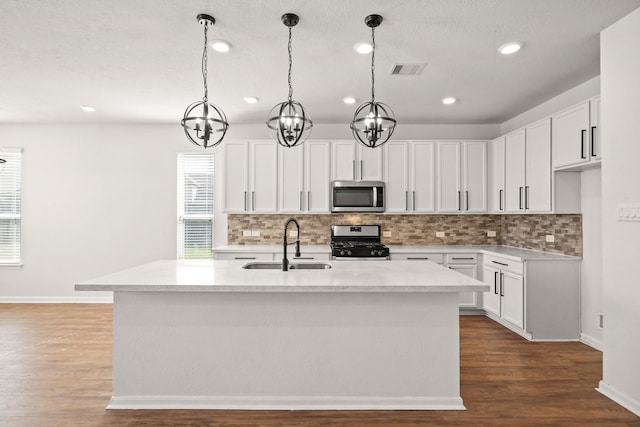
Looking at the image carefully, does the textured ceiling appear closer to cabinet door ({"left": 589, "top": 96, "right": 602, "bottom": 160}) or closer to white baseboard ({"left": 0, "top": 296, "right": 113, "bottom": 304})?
cabinet door ({"left": 589, "top": 96, "right": 602, "bottom": 160})

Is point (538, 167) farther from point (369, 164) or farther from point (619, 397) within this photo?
point (619, 397)

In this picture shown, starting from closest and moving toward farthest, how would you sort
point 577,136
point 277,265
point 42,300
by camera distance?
point 277,265, point 577,136, point 42,300

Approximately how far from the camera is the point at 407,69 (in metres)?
3.48

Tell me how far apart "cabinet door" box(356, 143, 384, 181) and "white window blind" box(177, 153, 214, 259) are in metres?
2.28

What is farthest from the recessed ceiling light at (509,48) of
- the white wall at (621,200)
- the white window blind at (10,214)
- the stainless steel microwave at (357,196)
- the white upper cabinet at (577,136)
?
the white window blind at (10,214)

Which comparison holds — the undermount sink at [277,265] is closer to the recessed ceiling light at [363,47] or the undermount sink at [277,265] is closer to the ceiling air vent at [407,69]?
the recessed ceiling light at [363,47]

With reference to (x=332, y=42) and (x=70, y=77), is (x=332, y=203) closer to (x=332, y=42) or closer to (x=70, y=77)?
(x=332, y=42)

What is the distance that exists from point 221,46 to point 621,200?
10.6ft

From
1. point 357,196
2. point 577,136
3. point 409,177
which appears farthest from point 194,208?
point 577,136

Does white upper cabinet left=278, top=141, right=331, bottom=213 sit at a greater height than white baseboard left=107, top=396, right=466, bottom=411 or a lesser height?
greater

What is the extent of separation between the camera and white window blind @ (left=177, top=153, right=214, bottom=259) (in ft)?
18.5

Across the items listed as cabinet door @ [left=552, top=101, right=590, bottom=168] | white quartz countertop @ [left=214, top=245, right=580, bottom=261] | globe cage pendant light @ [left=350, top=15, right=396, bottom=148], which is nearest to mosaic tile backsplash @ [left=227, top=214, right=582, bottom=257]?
white quartz countertop @ [left=214, top=245, right=580, bottom=261]

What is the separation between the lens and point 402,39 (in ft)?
9.52

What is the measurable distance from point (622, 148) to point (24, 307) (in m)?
7.26
